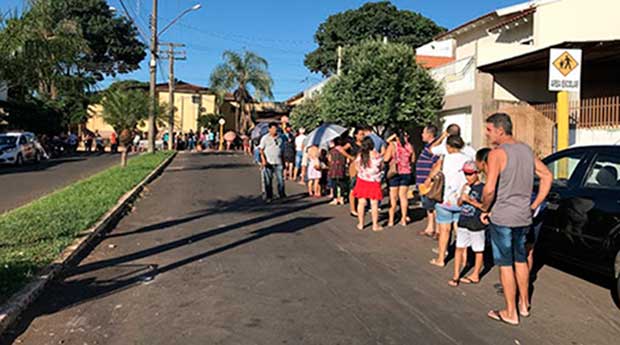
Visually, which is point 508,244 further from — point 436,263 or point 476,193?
point 436,263

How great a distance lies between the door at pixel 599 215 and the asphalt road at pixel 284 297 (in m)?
0.45

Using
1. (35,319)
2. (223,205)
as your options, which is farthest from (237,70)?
(35,319)

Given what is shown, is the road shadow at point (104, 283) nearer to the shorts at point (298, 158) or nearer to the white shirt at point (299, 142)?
the white shirt at point (299, 142)

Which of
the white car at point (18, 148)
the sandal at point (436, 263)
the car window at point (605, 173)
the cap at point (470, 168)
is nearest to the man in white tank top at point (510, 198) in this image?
the cap at point (470, 168)

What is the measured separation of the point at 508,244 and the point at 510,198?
1.32 ft

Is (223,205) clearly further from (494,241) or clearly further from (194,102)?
(194,102)

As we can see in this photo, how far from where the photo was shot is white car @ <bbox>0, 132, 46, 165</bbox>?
24.0m

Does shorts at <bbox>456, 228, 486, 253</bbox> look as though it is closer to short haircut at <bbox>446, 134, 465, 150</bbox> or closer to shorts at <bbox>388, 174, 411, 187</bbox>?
short haircut at <bbox>446, 134, 465, 150</bbox>

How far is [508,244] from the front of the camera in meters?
4.93

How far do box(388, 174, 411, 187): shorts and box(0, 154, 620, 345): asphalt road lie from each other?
1.20 meters

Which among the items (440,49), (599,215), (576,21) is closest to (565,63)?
(599,215)

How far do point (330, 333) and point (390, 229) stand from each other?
5.20 m

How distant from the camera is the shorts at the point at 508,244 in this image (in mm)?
4934

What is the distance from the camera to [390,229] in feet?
31.8
